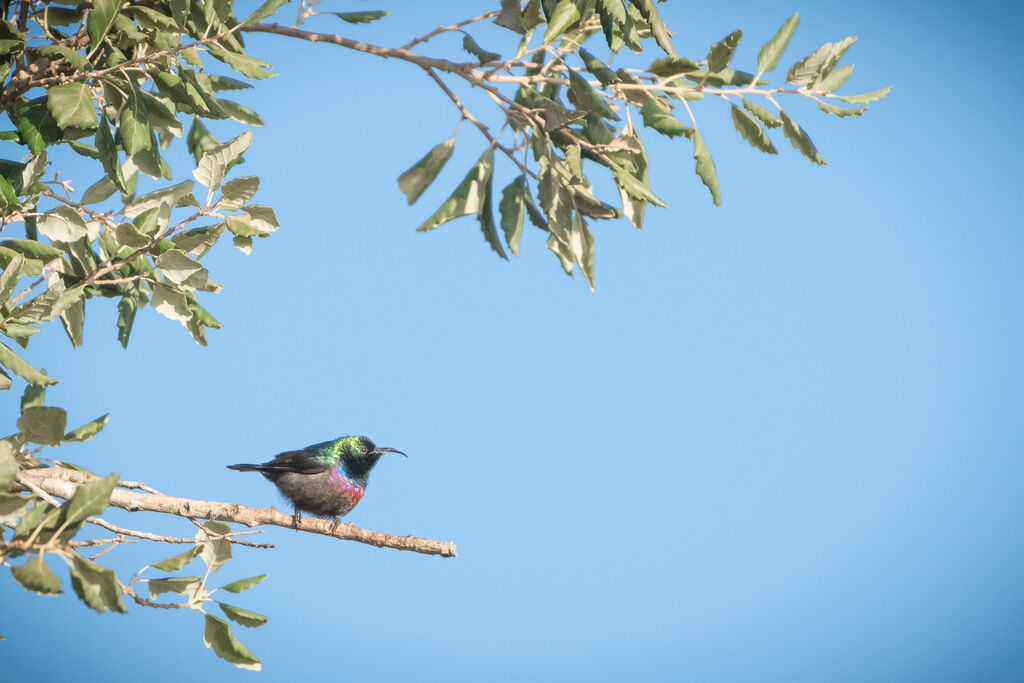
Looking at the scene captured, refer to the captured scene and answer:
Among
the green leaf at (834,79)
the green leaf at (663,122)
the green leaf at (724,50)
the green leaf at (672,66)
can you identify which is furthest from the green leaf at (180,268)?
the green leaf at (834,79)

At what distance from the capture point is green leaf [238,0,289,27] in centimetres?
383

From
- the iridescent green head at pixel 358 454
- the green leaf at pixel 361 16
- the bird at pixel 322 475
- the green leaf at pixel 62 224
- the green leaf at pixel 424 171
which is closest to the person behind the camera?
the green leaf at pixel 62 224

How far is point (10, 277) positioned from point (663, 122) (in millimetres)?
2388

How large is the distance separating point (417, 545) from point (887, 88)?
2.55m

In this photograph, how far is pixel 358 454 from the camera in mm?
6484

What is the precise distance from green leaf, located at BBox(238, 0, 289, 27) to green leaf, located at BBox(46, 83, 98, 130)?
772 mm

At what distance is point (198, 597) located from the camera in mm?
3146

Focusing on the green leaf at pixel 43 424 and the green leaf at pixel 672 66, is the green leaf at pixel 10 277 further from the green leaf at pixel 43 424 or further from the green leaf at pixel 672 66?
the green leaf at pixel 672 66

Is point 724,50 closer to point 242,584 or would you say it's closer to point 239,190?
point 239,190

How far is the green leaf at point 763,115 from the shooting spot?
11.1 ft

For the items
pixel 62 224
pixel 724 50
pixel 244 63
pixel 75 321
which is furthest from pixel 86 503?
pixel 724 50

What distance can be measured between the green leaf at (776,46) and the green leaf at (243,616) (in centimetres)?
273

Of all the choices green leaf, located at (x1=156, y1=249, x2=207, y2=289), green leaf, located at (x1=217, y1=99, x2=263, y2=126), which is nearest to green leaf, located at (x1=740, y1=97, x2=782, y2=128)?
green leaf, located at (x1=156, y1=249, x2=207, y2=289)

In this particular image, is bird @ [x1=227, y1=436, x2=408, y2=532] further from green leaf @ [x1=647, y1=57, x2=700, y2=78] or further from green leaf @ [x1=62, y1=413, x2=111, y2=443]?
green leaf @ [x1=647, y1=57, x2=700, y2=78]
